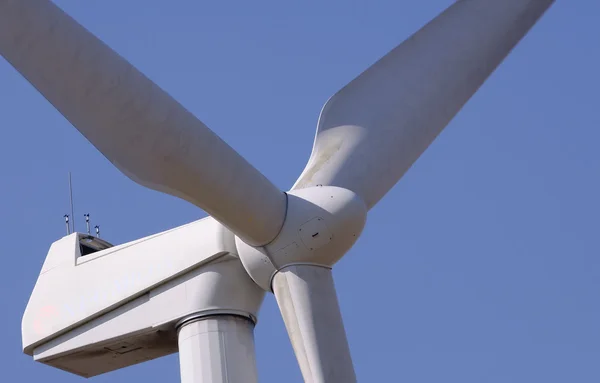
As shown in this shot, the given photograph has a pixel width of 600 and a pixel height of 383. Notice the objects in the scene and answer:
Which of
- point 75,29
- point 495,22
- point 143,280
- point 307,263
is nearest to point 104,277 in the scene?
point 143,280

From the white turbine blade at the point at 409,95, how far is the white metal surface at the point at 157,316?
1.01 m

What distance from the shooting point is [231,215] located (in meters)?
10.7

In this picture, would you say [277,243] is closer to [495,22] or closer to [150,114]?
[150,114]

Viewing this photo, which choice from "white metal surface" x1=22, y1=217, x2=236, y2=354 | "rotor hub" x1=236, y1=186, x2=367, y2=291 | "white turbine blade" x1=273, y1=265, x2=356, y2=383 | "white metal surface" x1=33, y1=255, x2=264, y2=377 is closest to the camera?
"white turbine blade" x1=273, y1=265, x2=356, y2=383

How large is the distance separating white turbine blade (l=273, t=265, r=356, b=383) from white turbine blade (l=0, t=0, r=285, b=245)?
1.84ft

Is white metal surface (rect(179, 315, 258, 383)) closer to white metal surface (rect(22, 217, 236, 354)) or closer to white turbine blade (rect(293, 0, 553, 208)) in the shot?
white metal surface (rect(22, 217, 236, 354))

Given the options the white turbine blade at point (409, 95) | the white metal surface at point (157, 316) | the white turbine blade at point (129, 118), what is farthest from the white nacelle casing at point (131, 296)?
the white turbine blade at point (409, 95)

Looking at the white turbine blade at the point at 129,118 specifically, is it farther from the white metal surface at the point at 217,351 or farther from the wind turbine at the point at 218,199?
the white metal surface at the point at 217,351

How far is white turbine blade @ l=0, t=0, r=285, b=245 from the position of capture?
947cm

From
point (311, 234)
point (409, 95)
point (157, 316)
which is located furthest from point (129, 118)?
point (409, 95)

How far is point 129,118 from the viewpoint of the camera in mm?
9906

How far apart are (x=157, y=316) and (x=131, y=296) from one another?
30 cm

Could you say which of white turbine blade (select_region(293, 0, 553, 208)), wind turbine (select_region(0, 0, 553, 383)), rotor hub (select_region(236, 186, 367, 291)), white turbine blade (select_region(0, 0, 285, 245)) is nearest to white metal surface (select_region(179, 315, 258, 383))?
wind turbine (select_region(0, 0, 553, 383))

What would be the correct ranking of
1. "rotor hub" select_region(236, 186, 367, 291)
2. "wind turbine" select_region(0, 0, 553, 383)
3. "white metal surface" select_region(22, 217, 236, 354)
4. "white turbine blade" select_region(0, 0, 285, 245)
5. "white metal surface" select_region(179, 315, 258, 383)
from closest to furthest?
"white turbine blade" select_region(0, 0, 285, 245) < "wind turbine" select_region(0, 0, 553, 383) < "rotor hub" select_region(236, 186, 367, 291) < "white metal surface" select_region(179, 315, 258, 383) < "white metal surface" select_region(22, 217, 236, 354)
